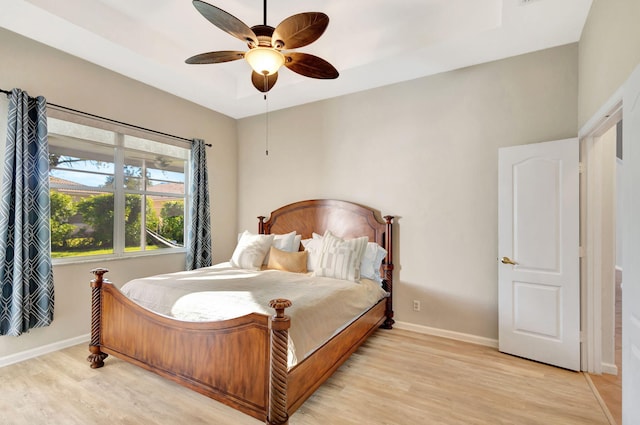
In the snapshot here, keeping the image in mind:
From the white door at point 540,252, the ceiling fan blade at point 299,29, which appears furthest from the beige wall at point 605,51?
the ceiling fan blade at point 299,29

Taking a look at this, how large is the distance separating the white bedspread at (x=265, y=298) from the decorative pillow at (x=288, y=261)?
0.29 meters

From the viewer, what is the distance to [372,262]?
131 inches

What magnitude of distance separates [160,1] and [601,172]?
4081 mm

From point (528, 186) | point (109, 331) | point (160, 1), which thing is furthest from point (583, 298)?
point (160, 1)

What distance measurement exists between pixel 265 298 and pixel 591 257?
2.68 m

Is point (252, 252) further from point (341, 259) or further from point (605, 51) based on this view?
point (605, 51)

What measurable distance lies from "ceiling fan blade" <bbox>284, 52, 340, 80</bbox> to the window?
233 cm

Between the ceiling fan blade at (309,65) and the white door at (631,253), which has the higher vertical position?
the ceiling fan blade at (309,65)

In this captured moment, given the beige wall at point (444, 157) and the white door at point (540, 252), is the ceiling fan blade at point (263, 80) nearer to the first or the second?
the beige wall at point (444, 157)

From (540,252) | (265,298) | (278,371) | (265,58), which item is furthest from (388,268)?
(265,58)

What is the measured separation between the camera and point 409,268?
3.46m

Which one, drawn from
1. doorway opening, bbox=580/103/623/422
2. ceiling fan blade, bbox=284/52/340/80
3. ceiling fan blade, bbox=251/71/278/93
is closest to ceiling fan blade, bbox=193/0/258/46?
ceiling fan blade, bbox=284/52/340/80

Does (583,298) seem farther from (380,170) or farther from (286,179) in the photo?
(286,179)

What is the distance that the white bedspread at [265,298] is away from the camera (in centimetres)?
203
